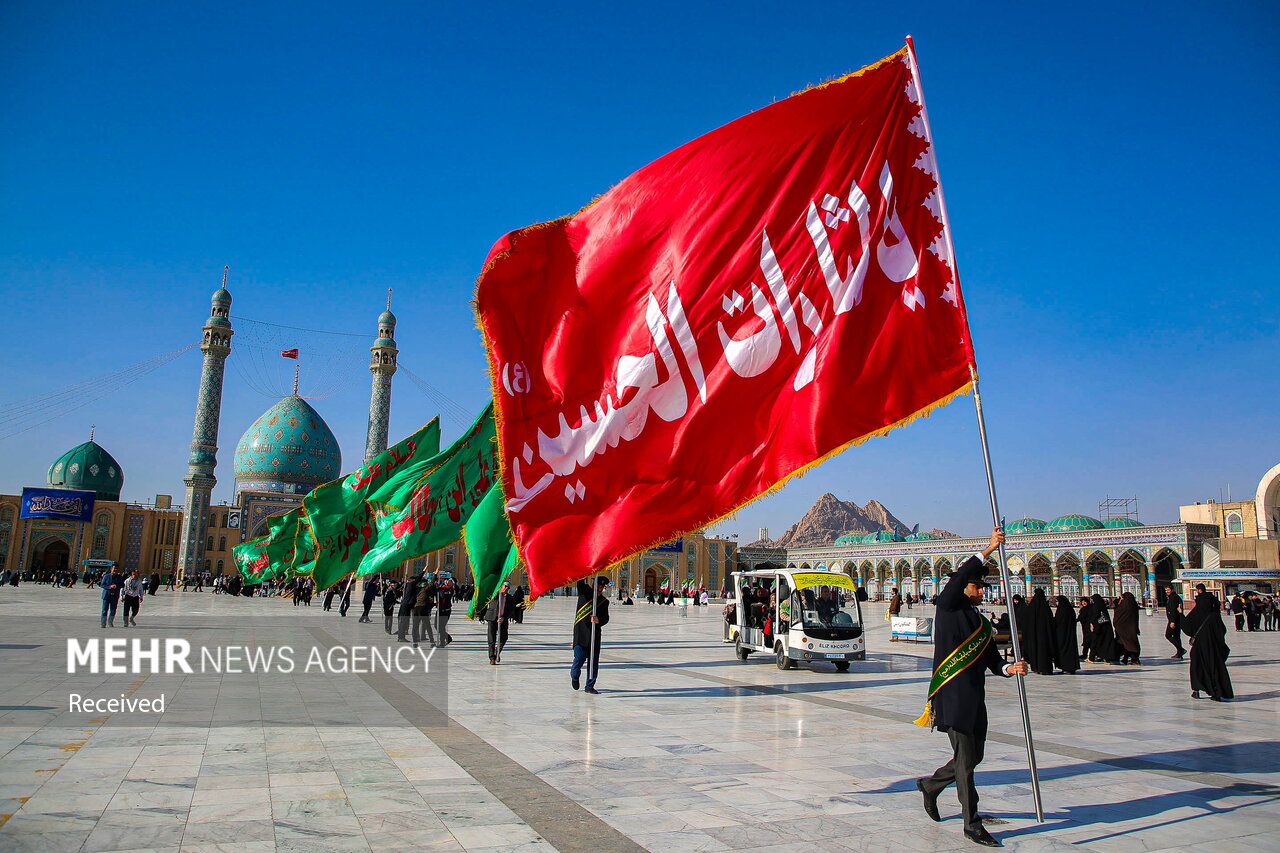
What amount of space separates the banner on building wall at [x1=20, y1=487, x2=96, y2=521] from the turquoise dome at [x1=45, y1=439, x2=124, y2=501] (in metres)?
3.63

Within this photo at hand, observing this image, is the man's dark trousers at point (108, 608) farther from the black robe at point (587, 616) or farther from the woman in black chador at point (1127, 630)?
the woman in black chador at point (1127, 630)

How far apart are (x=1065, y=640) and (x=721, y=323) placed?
1285cm

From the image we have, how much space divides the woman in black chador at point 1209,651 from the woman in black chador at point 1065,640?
311cm

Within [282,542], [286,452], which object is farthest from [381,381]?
[282,542]

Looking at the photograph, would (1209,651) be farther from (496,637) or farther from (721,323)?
(496,637)

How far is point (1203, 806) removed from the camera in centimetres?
596

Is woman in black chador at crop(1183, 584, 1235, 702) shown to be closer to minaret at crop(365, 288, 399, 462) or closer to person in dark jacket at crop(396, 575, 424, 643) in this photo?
person in dark jacket at crop(396, 575, 424, 643)

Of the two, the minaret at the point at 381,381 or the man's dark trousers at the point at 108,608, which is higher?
the minaret at the point at 381,381

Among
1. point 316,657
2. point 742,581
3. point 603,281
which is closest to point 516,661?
point 316,657

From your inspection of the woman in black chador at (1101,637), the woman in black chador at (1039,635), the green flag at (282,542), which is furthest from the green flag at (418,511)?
the woman in black chador at (1101,637)

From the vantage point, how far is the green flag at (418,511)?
13883 mm

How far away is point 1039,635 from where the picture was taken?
15.3 m

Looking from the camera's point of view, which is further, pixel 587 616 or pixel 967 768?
pixel 587 616

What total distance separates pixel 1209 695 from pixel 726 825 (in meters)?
10.2
